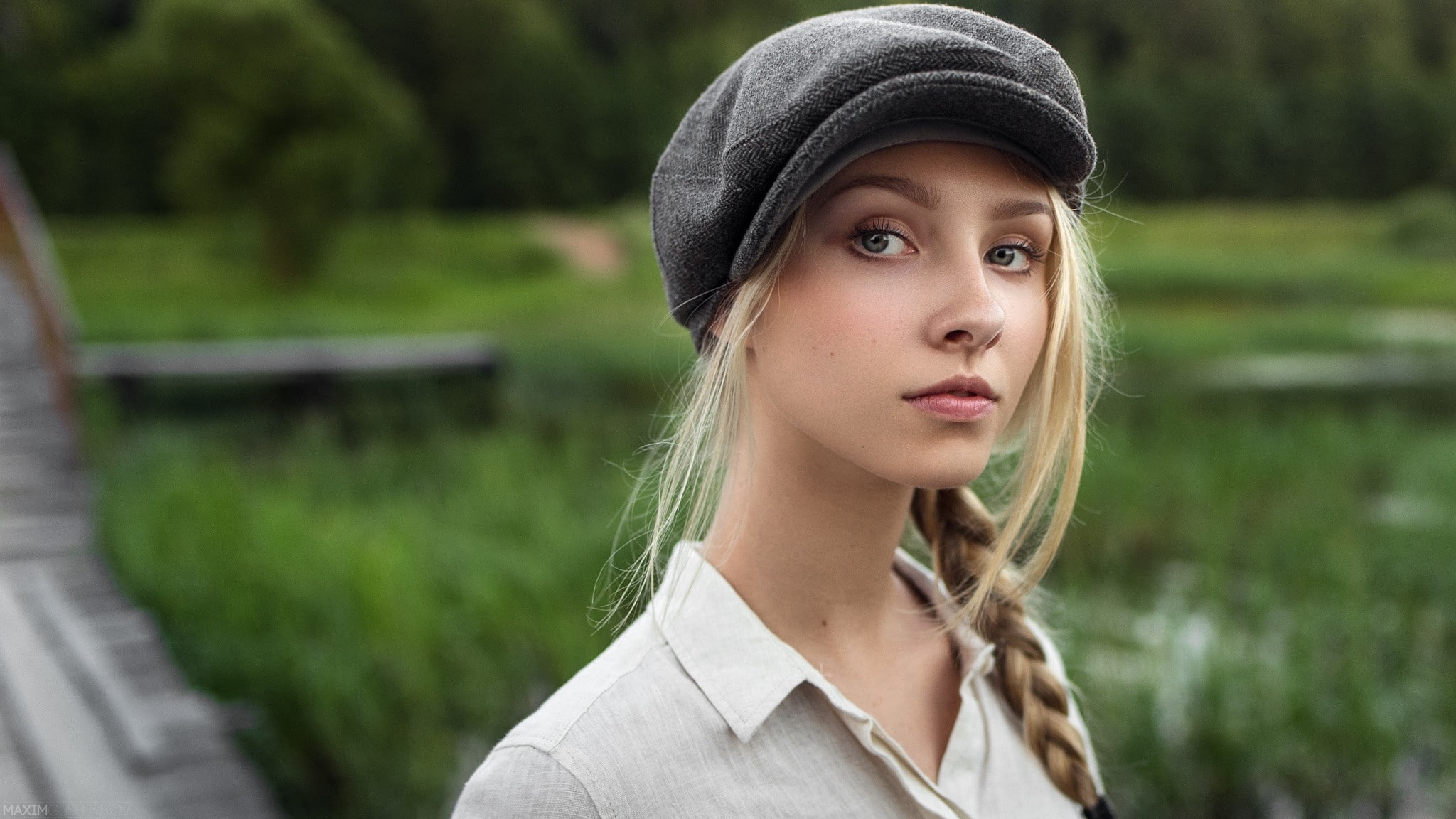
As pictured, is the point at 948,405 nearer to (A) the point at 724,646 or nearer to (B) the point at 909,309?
(B) the point at 909,309

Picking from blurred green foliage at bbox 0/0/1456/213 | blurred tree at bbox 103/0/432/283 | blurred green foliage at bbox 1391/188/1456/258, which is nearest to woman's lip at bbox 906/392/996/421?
blurred green foliage at bbox 0/0/1456/213

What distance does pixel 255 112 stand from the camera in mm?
5602

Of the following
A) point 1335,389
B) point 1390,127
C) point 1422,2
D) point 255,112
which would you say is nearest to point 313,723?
point 255,112

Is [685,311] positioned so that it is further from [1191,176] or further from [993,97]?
[1191,176]

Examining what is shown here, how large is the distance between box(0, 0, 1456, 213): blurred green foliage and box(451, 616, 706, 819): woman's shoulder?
502cm

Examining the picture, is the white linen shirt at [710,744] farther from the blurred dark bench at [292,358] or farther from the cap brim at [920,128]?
the blurred dark bench at [292,358]

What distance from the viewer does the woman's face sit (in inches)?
23.8

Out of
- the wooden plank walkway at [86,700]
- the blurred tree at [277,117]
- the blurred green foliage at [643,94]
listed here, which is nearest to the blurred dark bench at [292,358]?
the blurred tree at [277,117]

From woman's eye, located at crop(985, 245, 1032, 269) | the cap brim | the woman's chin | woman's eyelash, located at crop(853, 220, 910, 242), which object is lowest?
the woman's chin

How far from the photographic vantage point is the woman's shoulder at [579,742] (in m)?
0.60

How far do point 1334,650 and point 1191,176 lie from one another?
3993 millimetres

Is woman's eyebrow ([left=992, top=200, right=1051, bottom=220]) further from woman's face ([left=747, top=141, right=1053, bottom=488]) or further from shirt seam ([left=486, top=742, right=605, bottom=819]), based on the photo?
shirt seam ([left=486, top=742, right=605, bottom=819])

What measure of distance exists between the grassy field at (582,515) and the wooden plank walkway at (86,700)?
90 mm

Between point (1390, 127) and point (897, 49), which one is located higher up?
point (897, 49)
